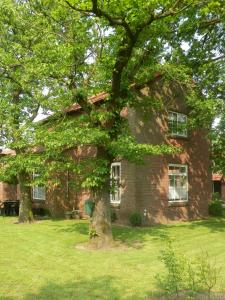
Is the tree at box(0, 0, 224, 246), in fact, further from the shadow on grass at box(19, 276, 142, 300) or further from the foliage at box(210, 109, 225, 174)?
the shadow on grass at box(19, 276, 142, 300)

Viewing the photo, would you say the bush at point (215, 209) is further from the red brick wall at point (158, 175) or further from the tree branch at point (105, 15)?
the tree branch at point (105, 15)

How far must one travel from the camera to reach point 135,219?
1859cm

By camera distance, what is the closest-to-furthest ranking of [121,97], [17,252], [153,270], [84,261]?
[153,270]
[84,261]
[17,252]
[121,97]

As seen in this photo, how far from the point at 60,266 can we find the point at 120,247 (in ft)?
10.7

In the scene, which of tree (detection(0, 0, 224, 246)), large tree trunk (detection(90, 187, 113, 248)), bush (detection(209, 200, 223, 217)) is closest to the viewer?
tree (detection(0, 0, 224, 246))

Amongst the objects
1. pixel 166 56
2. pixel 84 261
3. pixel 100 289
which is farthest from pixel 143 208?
pixel 100 289

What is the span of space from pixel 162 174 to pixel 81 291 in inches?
515

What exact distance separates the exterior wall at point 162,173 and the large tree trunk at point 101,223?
4405mm

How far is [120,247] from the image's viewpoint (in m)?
13.3

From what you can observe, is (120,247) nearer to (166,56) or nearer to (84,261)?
(84,261)

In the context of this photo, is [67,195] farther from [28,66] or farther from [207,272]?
[207,272]

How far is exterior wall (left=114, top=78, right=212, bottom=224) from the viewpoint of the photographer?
19422 mm

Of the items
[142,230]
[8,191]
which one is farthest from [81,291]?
[8,191]

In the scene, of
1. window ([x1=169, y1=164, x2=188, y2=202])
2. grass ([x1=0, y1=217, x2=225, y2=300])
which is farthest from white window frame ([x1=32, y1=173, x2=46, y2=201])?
window ([x1=169, y1=164, x2=188, y2=202])
